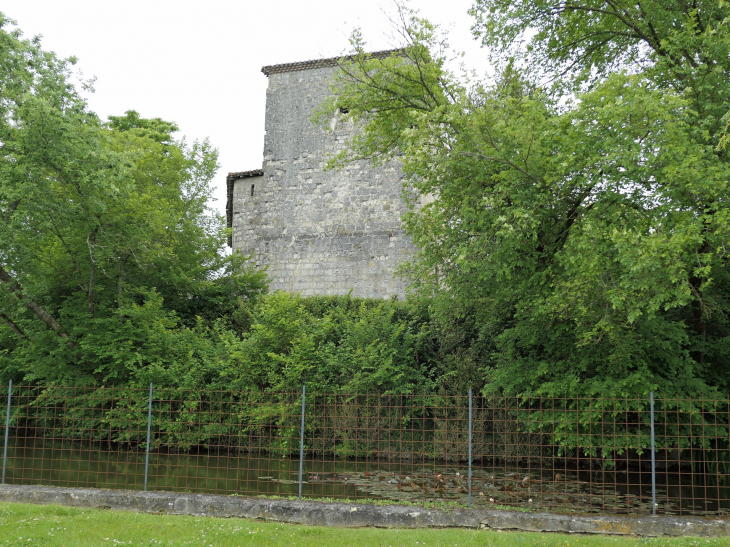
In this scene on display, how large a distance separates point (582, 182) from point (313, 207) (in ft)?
48.4

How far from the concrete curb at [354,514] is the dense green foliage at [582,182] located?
3023 millimetres

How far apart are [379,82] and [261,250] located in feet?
41.9

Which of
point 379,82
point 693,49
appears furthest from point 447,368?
point 693,49

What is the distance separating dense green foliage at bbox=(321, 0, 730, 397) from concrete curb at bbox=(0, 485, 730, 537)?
3023 millimetres

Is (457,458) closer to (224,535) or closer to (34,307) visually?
(224,535)

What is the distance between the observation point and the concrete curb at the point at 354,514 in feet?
21.2

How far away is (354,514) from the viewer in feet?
22.5

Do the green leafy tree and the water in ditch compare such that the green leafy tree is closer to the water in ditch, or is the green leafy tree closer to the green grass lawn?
the water in ditch

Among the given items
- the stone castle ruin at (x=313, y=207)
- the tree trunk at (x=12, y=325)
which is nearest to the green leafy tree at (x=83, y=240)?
the tree trunk at (x=12, y=325)

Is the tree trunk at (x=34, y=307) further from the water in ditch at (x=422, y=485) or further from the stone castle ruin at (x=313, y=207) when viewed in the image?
the stone castle ruin at (x=313, y=207)

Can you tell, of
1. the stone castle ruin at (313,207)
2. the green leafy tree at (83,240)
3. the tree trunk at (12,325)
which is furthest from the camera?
the stone castle ruin at (313,207)

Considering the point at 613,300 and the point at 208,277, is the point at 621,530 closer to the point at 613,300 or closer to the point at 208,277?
the point at 613,300

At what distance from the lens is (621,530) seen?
645 cm

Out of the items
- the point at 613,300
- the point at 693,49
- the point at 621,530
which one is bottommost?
the point at 621,530
